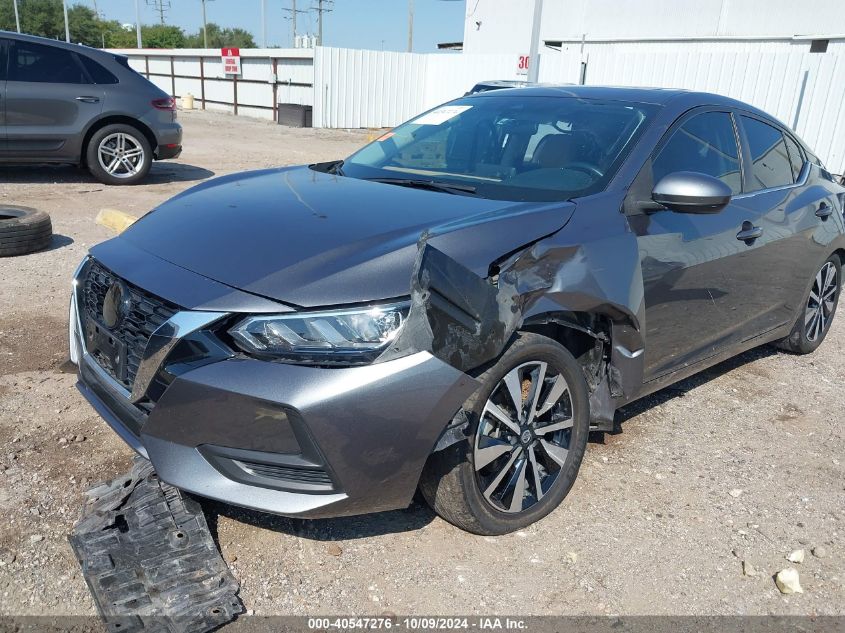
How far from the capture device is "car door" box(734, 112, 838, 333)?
4.18 metres

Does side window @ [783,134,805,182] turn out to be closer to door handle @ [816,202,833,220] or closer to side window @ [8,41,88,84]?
door handle @ [816,202,833,220]

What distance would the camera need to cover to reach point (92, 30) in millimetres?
82750

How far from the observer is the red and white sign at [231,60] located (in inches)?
1093

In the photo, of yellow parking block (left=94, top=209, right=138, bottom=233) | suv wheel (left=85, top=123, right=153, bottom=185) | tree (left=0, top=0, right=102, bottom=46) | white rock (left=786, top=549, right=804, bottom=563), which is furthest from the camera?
tree (left=0, top=0, right=102, bottom=46)

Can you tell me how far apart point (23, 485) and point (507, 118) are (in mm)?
2856

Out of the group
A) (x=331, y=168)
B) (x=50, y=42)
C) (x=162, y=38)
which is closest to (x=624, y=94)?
(x=331, y=168)

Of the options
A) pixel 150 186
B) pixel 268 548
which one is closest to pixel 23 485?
pixel 268 548

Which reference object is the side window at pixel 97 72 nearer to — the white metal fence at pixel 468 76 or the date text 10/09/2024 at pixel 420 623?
the date text 10/09/2024 at pixel 420 623

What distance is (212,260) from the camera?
103 inches

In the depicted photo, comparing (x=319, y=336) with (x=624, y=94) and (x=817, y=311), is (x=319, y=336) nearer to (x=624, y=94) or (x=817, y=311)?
(x=624, y=94)

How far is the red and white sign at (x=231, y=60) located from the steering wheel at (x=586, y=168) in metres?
26.9

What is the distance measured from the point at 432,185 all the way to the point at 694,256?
4.29 feet

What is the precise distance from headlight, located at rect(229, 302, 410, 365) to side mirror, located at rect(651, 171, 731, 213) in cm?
153

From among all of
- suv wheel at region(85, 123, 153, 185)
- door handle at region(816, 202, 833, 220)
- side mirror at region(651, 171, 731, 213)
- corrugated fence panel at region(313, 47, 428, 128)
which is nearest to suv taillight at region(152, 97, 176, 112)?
suv wheel at region(85, 123, 153, 185)
